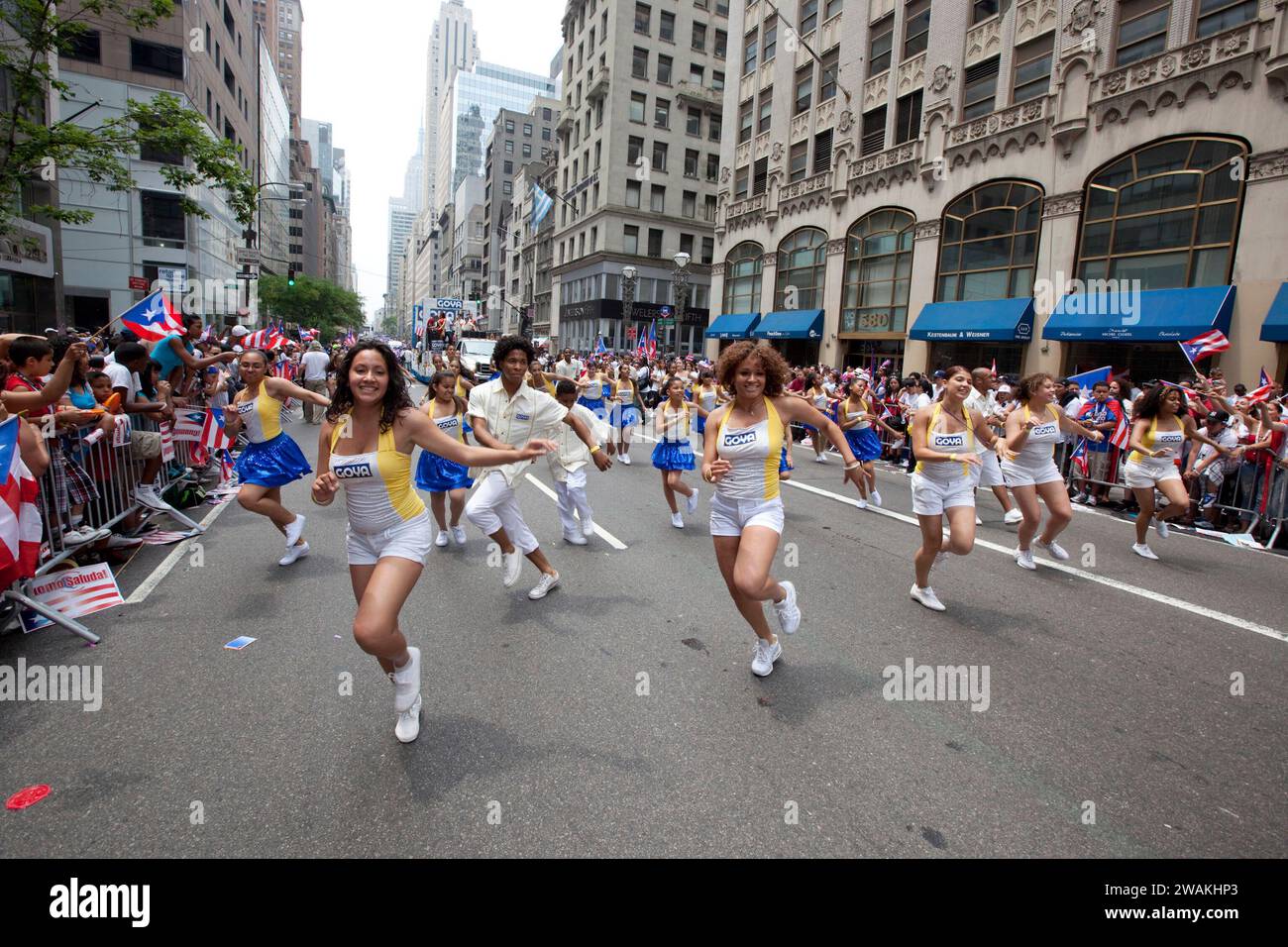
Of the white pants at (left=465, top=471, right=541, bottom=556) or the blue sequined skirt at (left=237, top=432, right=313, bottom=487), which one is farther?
the blue sequined skirt at (left=237, top=432, right=313, bottom=487)

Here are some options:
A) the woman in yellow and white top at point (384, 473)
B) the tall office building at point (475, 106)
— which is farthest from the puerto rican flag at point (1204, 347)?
the tall office building at point (475, 106)

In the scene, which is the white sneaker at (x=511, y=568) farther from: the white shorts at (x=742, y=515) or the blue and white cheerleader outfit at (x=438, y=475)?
the white shorts at (x=742, y=515)

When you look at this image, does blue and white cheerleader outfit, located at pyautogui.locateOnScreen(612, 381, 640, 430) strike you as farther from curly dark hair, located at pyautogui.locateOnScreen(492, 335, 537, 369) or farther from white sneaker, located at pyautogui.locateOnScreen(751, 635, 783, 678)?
white sneaker, located at pyautogui.locateOnScreen(751, 635, 783, 678)

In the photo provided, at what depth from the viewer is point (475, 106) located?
6722 inches

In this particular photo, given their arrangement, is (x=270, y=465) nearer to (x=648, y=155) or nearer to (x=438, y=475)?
(x=438, y=475)

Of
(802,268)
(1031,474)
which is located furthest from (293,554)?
(802,268)

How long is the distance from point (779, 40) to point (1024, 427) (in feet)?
108

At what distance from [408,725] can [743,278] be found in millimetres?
35207

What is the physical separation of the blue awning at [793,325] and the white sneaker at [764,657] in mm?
27150

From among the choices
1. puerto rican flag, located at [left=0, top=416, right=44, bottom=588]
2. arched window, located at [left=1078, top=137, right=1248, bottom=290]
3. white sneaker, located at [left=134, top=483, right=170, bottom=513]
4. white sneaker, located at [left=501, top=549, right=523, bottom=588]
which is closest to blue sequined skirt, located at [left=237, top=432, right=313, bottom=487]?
white sneaker, located at [left=134, top=483, right=170, bottom=513]

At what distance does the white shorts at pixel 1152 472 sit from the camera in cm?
748

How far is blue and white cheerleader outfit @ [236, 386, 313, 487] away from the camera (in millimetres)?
6488

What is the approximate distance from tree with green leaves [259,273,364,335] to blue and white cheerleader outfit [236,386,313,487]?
57230 mm

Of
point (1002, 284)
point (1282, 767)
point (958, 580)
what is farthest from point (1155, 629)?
point (1002, 284)
